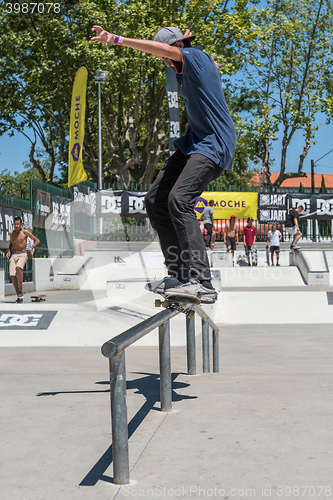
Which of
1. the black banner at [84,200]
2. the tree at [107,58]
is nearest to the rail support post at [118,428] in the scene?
the black banner at [84,200]

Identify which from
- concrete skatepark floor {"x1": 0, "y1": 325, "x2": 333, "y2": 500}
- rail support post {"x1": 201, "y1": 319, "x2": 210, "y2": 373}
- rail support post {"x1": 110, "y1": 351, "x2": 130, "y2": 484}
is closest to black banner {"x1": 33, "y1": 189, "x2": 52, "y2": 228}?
rail support post {"x1": 201, "y1": 319, "x2": 210, "y2": 373}

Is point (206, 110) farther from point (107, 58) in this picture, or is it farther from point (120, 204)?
point (107, 58)

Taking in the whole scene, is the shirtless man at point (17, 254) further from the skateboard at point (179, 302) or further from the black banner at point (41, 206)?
the skateboard at point (179, 302)

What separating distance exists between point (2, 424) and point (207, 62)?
9.07 ft

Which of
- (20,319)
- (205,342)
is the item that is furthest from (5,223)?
(205,342)

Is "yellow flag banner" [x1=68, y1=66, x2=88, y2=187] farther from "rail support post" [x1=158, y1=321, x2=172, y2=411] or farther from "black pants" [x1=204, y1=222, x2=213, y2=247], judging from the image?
"rail support post" [x1=158, y1=321, x2=172, y2=411]

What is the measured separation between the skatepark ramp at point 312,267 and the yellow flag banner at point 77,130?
8181 millimetres

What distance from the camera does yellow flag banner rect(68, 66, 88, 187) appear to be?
1794cm

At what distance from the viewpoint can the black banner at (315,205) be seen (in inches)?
790

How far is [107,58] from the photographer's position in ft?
83.7

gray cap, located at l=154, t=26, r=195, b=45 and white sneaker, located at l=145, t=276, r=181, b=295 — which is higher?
gray cap, located at l=154, t=26, r=195, b=45

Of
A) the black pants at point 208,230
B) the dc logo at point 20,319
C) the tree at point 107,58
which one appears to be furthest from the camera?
the tree at point 107,58

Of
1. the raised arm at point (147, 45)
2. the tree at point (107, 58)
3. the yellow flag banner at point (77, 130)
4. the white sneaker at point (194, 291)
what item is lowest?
the white sneaker at point (194, 291)

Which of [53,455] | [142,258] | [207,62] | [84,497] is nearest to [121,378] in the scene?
[84,497]
